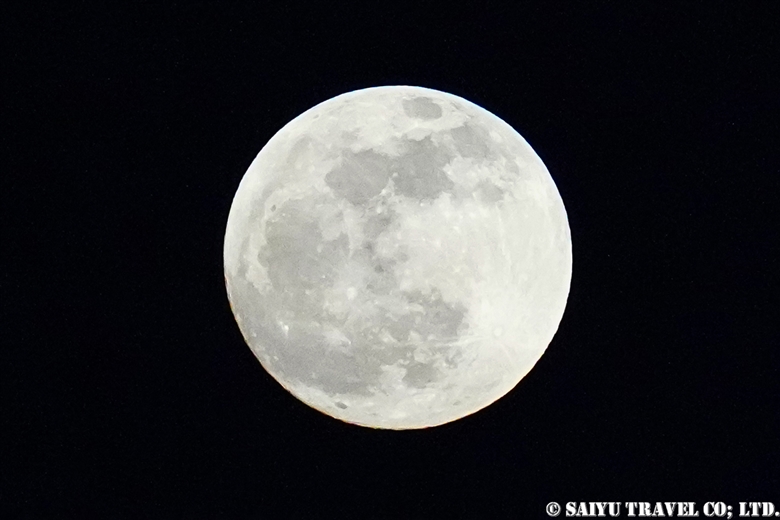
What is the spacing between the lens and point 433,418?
446 centimetres

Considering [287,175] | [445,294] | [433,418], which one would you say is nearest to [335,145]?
[287,175]

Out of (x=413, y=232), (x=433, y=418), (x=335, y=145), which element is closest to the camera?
(x=413, y=232)

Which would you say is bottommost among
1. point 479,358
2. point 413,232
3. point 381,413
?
point 381,413

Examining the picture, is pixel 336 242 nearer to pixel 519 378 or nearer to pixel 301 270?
pixel 301 270

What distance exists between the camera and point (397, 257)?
3.81 metres

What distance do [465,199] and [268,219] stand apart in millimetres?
1110

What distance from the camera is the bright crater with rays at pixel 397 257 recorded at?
3.85m

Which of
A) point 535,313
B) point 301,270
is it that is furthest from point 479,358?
point 301,270

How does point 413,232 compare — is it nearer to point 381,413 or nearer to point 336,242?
point 336,242

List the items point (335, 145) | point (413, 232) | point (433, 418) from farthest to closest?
point (433, 418) → point (335, 145) → point (413, 232)

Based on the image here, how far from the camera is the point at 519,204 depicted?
4.11m

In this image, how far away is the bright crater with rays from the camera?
3.85 m

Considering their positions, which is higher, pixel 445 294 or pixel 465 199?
pixel 465 199

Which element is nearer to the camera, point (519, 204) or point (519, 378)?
point (519, 204)
